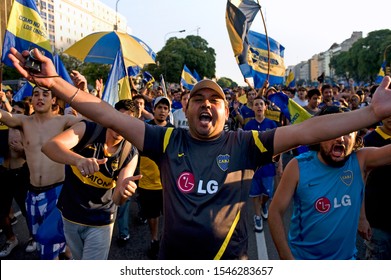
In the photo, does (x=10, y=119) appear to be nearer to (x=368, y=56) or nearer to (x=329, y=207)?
(x=329, y=207)

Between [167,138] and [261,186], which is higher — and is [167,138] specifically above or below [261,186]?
above

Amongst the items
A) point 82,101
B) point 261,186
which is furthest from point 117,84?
point 82,101

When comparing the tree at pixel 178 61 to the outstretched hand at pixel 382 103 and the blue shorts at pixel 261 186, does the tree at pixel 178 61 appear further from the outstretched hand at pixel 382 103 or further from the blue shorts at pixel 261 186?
the outstretched hand at pixel 382 103

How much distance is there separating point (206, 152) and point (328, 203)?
0.92 m

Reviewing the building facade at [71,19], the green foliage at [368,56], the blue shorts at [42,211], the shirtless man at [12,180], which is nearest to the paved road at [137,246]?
the shirtless man at [12,180]

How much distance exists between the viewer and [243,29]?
611 centimetres

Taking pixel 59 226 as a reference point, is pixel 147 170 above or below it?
above

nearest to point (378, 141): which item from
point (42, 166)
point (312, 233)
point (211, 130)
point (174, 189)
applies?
point (312, 233)

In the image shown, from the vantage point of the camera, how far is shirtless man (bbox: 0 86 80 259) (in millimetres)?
3740

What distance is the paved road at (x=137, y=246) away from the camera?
4.63m

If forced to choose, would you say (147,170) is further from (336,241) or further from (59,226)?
(336,241)

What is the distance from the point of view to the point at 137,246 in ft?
16.6

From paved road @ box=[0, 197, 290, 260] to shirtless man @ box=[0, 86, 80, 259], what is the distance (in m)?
1.10
